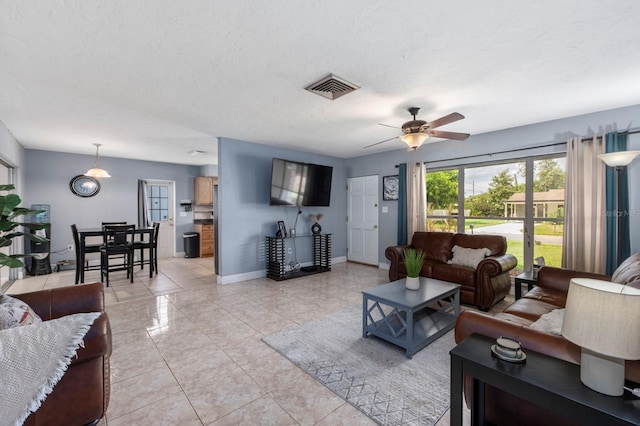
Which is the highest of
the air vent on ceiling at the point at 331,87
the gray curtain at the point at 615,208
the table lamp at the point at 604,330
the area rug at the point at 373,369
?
the air vent on ceiling at the point at 331,87

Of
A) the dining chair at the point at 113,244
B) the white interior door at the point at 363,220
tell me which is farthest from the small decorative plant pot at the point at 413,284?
the dining chair at the point at 113,244

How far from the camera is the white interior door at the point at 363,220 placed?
6016 mm

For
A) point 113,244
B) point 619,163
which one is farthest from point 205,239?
point 619,163

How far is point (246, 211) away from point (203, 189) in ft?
10.2

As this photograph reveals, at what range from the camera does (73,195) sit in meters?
5.87

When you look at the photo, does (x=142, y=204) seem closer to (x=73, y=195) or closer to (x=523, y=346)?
(x=73, y=195)

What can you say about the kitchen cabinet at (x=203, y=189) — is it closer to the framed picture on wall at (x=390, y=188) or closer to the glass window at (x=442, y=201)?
the framed picture on wall at (x=390, y=188)

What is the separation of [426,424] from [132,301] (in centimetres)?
379

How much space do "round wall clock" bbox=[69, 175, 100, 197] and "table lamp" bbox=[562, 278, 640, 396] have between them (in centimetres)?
776

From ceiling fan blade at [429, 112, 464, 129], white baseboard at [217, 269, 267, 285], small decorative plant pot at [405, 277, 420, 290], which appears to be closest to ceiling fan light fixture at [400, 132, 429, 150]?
ceiling fan blade at [429, 112, 464, 129]

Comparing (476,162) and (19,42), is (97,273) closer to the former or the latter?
(19,42)

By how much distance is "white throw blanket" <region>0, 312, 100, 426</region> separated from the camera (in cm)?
111

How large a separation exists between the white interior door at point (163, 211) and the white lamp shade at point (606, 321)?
7757 millimetres

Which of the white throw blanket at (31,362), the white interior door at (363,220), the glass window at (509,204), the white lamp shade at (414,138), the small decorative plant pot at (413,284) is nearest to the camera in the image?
the white throw blanket at (31,362)
